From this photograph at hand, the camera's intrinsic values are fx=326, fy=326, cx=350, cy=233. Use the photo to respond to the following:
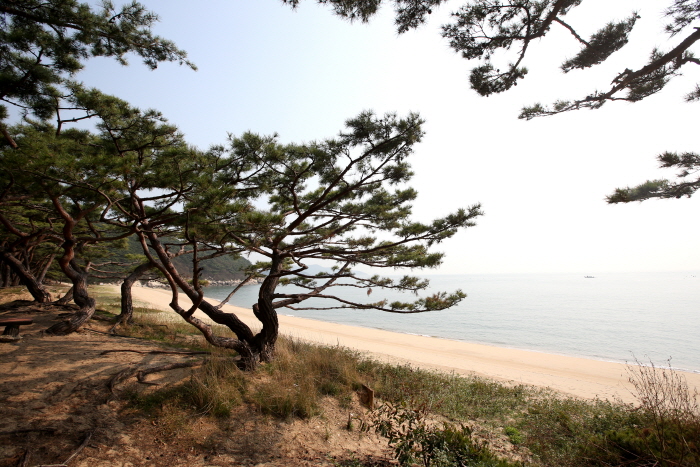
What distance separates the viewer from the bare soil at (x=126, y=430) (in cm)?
273

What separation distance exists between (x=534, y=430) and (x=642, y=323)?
22.9 m

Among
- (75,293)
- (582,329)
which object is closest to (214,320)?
(75,293)

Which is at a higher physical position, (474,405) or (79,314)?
(79,314)

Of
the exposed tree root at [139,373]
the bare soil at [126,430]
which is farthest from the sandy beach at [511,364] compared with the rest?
the bare soil at [126,430]

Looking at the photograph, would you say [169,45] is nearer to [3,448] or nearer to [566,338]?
[3,448]

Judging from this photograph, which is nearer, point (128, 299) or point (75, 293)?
point (75, 293)

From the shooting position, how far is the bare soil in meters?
2.73

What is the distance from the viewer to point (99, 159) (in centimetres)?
349

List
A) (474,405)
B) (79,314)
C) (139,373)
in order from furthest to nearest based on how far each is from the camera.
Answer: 1. (79,314)
2. (474,405)
3. (139,373)

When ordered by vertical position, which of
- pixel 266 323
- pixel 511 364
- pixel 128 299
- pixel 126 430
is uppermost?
pixel 128 299

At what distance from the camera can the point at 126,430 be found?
10.1 feet

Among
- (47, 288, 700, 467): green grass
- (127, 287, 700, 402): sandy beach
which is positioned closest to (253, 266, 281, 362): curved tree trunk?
(47, 288, 700, 467): green grass

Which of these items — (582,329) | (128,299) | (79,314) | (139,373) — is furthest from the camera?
(582,329)

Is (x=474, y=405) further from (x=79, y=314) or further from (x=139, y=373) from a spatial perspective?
(x=79, y=314)
